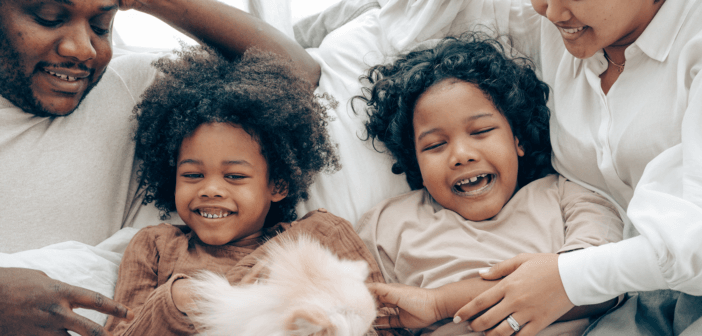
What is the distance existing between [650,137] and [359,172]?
0.83 meters

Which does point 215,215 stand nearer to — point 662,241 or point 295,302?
A: point 295,302

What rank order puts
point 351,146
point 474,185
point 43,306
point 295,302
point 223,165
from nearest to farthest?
1. point 295,302
2. point 43,306
3. point 223,165
4. point 474,185
5. point 351,146

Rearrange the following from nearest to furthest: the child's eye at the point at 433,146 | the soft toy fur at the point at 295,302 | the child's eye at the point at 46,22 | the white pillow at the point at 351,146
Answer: the soft toy fur at the point at 295,302, the child's eye at the point at 46,22, the child's eye at the point at 433,146, the white pillow at the point at 351,146

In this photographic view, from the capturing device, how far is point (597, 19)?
1.11 m

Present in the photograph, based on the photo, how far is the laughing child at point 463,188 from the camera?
1201 mm

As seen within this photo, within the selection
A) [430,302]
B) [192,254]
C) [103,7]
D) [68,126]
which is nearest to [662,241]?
[430,302]

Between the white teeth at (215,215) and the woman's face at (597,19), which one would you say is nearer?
the woman's face at (597,19)

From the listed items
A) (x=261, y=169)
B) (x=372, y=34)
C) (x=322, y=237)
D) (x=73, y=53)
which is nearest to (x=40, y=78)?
(x=73, y=53)

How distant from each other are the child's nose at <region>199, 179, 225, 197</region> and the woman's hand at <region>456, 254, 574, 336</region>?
68cm

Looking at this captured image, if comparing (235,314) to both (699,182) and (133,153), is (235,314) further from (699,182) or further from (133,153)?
(699,182)

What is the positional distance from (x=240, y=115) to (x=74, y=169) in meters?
0.49

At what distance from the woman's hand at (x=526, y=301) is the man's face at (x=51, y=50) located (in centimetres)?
116

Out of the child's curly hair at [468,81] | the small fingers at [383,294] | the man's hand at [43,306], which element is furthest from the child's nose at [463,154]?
the man's hand at [43,306]

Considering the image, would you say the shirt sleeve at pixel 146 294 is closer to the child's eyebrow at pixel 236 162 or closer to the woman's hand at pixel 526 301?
the child's eyebrow at pixel 236 162
